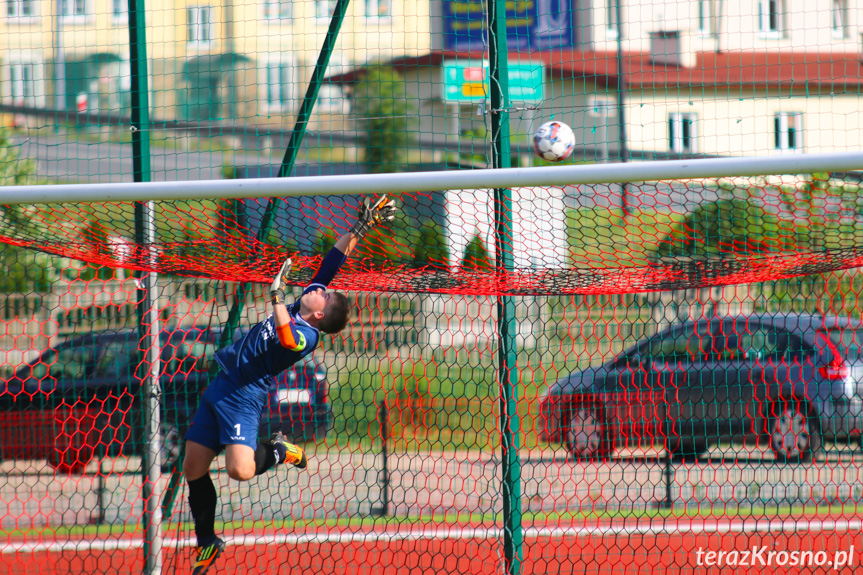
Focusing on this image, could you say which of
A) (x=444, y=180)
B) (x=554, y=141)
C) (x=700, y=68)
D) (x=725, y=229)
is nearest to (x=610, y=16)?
(x=700, y=68)

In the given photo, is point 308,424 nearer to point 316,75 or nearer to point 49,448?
point 49,448

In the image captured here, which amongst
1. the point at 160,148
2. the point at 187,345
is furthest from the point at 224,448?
the point at 160,148

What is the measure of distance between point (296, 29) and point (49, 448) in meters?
18.4

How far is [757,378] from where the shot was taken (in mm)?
6395

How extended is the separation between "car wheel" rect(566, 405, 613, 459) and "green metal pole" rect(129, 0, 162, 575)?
2999mm

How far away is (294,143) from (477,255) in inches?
54.8

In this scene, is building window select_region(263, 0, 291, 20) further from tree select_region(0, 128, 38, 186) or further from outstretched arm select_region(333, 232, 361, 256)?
tree select_region(0, 128, 38, 186)

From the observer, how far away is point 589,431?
6176 millimetres

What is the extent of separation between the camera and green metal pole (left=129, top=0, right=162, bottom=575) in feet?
17.0

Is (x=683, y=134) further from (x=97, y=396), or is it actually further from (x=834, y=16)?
(x=97, y=396)

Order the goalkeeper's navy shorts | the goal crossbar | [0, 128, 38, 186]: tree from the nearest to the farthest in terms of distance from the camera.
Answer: the goal crossbar < the goalkeeper's navy shorts < [0, 128, 38, 186]: tree

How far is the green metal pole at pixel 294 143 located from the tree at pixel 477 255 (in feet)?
3.99

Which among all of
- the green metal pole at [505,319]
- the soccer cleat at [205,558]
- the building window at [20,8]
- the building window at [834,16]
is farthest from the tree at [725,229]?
the building window at [20,8]

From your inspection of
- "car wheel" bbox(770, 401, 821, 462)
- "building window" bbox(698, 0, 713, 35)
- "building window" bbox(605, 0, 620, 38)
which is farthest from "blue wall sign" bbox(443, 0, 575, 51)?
"car wheel" bbox(770, 401, 821, 462)
